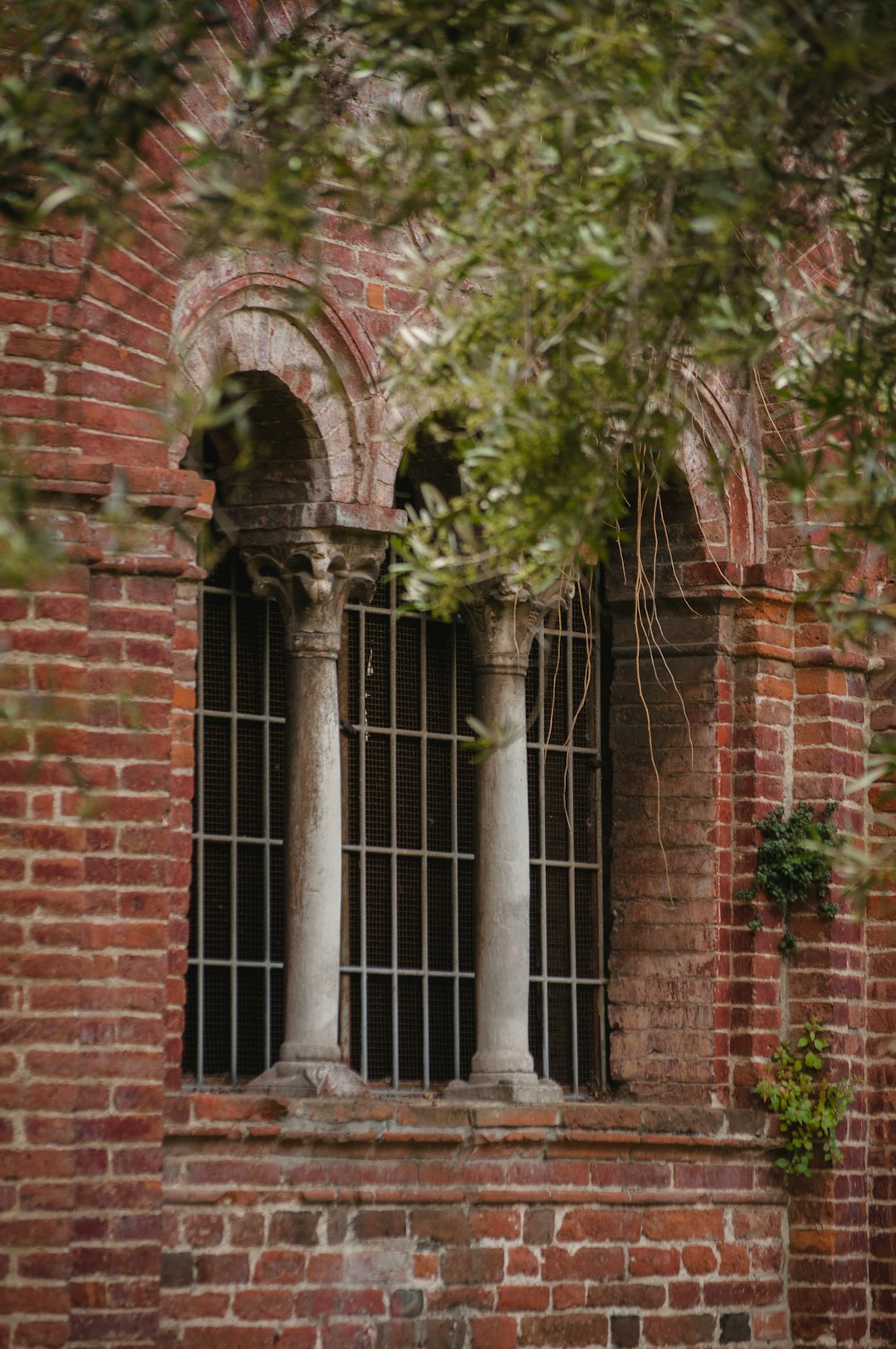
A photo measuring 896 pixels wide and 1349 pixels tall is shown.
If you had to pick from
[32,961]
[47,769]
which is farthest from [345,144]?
[32,961]

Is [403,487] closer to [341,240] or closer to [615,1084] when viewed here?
[341,240]

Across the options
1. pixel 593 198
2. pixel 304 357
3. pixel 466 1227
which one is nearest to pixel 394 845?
pixel 466 1227

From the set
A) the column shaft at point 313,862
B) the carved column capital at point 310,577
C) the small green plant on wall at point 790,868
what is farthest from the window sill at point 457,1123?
the carved column capital at point 310,577

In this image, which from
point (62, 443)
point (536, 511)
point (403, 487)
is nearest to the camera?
point (536, 511)

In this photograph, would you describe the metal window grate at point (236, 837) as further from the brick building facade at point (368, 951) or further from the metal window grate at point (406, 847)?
the metal window grate at point (406, 847)

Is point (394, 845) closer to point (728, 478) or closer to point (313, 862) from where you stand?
point (313, 862)

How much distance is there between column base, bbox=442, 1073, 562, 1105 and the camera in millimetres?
8180

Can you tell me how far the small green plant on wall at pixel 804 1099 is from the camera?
347 inches

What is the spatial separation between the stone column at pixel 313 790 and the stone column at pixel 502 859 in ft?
1.99

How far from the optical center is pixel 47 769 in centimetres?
655

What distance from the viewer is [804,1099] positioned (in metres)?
8.85

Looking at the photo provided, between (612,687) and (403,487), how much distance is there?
123cm

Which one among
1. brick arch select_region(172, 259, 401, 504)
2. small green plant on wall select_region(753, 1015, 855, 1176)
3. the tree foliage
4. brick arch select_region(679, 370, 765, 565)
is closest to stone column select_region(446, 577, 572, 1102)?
brick arch select_region(172, 259, 401, 504)

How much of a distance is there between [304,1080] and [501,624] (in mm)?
1902
